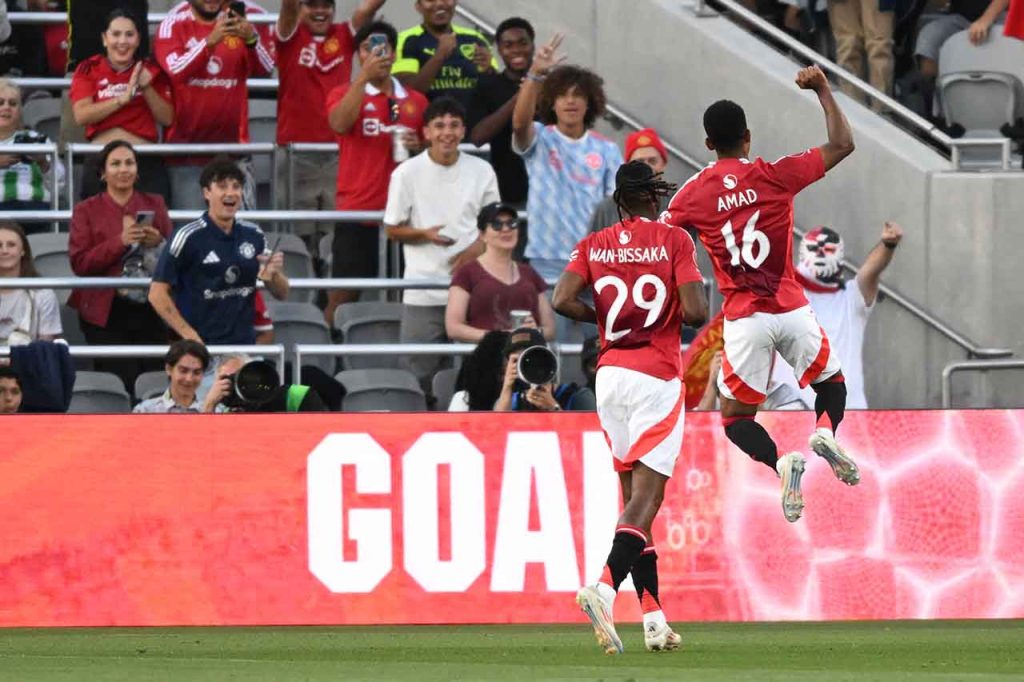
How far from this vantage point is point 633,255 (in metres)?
9.73

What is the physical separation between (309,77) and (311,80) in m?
0.04

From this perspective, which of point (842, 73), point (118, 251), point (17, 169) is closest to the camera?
point (118, 251)

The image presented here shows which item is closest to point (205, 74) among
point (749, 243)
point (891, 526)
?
point (891, 526)

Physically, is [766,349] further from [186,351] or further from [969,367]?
[969,367]

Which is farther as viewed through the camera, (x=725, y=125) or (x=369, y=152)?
(x=369, y=152)

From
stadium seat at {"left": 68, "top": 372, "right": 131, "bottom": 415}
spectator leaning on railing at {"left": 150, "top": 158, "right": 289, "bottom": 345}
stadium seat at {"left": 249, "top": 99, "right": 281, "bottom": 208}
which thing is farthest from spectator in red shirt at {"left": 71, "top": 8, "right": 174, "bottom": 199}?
stadium seat at {"left": 68, "top": 372, "right": 131, "bottom": 415}

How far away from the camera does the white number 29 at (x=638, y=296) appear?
973 centimetres

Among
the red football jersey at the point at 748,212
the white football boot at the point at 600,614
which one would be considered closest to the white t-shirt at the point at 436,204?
the red football jersey at the point at 748,212

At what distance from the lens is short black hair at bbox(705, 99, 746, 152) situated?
10188 mm

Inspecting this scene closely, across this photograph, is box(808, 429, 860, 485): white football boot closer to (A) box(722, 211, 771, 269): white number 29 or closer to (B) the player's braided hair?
(A) box(722, 211, 771, 269): white number 29

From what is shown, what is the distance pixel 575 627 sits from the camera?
12.4m

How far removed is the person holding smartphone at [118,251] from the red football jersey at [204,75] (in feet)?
4.12

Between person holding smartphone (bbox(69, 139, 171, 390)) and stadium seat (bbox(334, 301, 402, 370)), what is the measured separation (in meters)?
1.30

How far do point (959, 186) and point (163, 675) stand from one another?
340 inches
